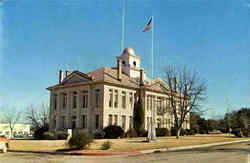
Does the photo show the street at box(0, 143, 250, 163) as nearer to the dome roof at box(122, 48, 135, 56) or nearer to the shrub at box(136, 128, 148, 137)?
the shrub at box(136, 128, 148, 137)

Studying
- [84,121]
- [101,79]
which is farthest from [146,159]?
[84,121]

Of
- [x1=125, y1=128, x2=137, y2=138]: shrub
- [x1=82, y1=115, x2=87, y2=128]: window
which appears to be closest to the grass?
[x1=125, y1=128, x2=137, y2=138]: shrub

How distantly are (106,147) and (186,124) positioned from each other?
41651 millimetres

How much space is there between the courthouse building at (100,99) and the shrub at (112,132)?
1.66 metres

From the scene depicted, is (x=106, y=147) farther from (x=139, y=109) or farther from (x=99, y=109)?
(x=139, y=109)

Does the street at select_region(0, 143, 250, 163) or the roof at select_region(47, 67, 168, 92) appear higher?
the roof at select_region(47, 67, 168, 92)

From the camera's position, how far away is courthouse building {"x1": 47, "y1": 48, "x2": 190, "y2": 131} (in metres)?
44.5

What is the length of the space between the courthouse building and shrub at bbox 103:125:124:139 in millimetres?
1664

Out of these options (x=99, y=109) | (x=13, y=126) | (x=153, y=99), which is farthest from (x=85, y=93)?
(x=13, y=126)

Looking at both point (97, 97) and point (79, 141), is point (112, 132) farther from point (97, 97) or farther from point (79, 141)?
point (79, 141)

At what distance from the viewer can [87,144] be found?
2166 cm

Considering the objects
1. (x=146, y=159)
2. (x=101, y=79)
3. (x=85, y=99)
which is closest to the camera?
(x=146, y=159)

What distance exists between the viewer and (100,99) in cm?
4412

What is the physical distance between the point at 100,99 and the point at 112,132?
5.80m
